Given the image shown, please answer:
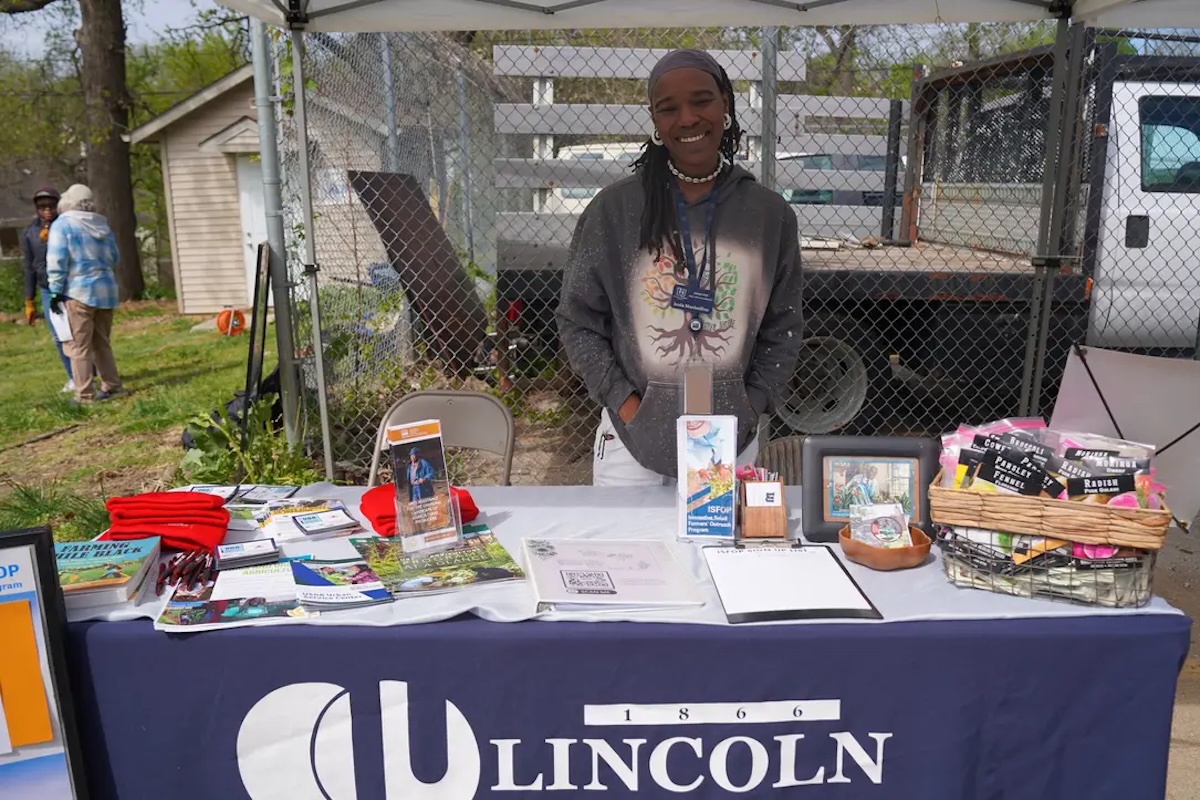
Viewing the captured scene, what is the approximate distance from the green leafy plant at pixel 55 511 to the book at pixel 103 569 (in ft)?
8.37

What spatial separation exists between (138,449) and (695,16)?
4.60m

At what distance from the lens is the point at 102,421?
677cm

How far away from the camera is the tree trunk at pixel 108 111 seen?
1328 centimetres

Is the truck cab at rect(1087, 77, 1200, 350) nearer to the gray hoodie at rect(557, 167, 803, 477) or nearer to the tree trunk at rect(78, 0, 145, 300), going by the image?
the gray hoodie at rect(557, 167, 803, 477)

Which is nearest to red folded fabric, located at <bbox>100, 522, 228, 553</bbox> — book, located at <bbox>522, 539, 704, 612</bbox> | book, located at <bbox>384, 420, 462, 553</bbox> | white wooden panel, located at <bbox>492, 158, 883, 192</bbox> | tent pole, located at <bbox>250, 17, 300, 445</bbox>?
book, located at <bbox>384, 420, 462, 553</bbox>

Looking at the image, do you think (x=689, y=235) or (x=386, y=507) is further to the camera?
(x=689, y=235)

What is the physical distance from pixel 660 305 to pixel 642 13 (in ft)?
4.29

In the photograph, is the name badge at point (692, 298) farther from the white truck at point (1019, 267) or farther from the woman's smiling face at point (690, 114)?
the white truck at point (1019, 267)

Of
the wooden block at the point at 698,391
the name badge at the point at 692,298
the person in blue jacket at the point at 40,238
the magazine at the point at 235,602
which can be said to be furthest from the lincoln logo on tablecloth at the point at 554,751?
the person in blue jacket at the point at 40,238

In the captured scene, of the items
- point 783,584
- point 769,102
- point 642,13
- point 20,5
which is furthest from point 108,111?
point 783,584

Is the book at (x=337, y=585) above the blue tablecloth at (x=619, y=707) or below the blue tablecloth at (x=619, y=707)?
above

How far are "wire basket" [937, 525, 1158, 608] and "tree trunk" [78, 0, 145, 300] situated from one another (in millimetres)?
13415

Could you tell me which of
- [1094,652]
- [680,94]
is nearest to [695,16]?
[680,94]

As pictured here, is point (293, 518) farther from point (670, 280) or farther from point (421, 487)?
point (670, 280)
